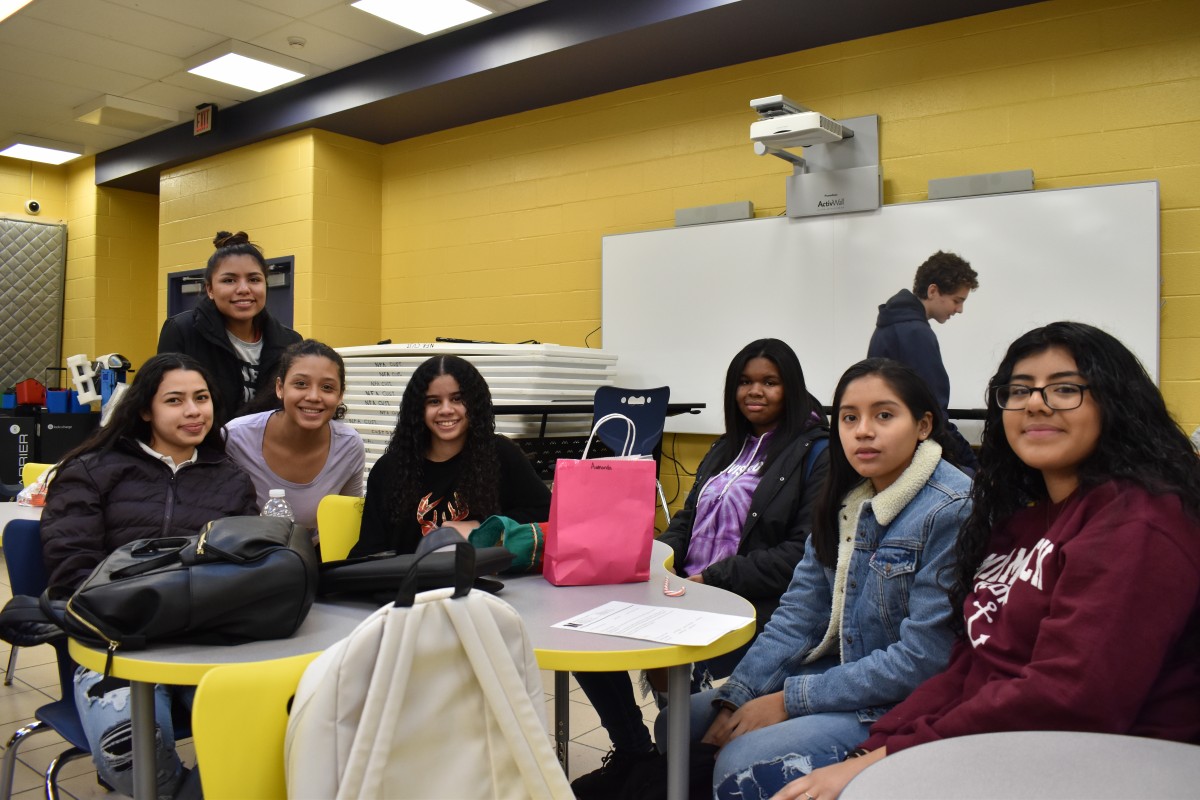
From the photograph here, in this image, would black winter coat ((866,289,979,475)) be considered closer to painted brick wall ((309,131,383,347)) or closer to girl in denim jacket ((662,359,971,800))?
girl in denim jacket ((662,359,971,800))

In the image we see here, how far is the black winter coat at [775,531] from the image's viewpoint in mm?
2246

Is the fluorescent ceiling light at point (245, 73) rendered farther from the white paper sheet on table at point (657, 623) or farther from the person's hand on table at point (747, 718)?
the person's hand on table at point (747, 718)

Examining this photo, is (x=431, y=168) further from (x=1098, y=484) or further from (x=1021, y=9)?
(x=1098, y=484)

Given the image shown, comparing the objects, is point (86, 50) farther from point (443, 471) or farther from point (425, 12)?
point (443, 471)

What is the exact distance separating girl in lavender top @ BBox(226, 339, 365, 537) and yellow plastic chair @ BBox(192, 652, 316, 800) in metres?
1.59

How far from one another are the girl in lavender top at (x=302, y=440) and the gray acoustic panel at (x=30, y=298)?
701 cm

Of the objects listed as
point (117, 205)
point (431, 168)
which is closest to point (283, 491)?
point (431, 168)

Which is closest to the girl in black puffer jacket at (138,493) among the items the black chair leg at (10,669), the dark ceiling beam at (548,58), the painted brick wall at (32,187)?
the black chair leg at (10,669)

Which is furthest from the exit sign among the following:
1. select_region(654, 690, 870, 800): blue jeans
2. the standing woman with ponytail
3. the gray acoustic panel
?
select_region(654, 690, 870, 800): blue jeans

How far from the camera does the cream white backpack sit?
0.98 m

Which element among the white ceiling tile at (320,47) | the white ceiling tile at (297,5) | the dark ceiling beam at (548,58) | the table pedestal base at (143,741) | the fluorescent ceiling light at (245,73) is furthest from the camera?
the fluorescent ceiling light at (245,73)

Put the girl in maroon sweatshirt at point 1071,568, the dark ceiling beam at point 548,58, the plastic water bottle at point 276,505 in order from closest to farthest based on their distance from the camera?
the girl in maroon sweatshirt at point 1071,568 → the plastic water bottle at point 276,505 → the dark ceiling beam at point 548,58

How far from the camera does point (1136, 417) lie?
1.28m

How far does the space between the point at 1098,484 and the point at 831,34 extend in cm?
388
